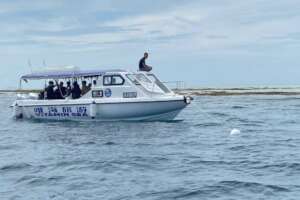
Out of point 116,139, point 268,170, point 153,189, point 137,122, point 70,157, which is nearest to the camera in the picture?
point 153,189

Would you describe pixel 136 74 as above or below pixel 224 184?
above

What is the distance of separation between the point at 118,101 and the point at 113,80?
58.7 inches

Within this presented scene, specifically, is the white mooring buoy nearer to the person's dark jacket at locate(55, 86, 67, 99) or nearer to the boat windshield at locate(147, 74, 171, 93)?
the boat windshield at locate(147, 74, 171, 93)

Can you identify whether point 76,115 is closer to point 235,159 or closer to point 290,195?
point 235,159

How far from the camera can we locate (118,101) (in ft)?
99.8

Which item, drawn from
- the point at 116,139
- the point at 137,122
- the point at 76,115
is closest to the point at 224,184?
the point at 116,139

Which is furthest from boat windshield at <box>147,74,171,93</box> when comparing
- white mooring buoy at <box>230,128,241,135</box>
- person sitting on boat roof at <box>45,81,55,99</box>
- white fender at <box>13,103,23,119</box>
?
white fender at <box>13,103,23,119</box>

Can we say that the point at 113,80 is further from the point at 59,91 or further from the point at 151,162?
the point at 151,162

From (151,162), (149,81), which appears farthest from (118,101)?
(151,162)

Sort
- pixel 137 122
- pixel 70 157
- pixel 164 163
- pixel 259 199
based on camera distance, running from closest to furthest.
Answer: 1. pixel 259 199
2. pixel 164 163
3. pixel 70 157
4. pixel 137 122

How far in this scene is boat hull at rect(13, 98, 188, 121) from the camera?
98.9ft

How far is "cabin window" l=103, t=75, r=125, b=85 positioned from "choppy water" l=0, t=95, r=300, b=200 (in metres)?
3.09

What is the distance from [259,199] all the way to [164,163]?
16.1ft

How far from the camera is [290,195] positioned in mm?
12648
